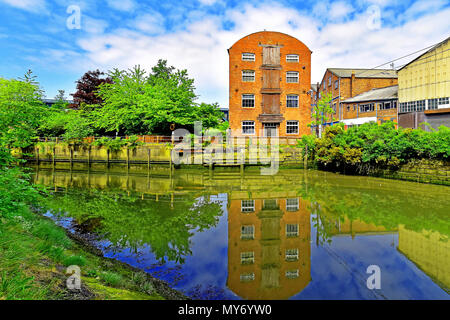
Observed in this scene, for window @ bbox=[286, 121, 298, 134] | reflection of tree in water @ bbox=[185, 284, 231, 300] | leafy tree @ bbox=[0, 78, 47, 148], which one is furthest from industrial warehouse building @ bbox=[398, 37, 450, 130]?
leafy tree @ bbox=[0, 78, 47, 148]

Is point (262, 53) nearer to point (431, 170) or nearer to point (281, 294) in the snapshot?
point (431, 170)

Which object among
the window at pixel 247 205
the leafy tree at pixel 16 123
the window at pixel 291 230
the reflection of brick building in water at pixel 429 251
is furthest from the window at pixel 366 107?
the leafy tree at pixel 16 123

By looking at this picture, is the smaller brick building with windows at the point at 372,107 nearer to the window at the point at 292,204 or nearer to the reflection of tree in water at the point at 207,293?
the window at the point at 292,204

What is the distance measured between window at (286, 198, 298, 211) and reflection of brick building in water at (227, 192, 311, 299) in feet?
0.04

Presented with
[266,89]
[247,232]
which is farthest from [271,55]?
[247,232]

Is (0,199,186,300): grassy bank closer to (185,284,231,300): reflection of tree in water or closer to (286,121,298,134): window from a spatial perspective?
(185,284,231,300): reflection of tree in water

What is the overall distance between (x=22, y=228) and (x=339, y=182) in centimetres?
1623

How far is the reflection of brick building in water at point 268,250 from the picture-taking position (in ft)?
17.0

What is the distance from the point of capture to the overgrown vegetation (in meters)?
14.2

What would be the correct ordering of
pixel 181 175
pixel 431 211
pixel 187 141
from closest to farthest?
pixel 431 211 < pixel 181 175 < pixel 187 141

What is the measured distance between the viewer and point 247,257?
6508mm

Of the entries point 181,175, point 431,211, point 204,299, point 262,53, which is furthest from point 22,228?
point 262,53

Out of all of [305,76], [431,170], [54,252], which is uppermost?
[305,76]
